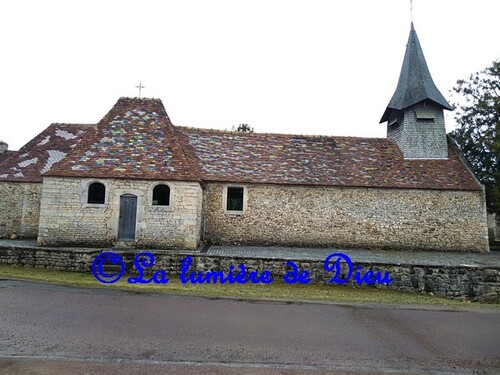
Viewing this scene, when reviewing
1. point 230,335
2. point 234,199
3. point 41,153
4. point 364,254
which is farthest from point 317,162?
point 41,153

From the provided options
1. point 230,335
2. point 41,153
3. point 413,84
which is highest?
point 413,84

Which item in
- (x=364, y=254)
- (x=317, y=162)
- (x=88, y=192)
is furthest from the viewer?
(x=317, y=162)

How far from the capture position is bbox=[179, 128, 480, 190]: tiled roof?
17078 mm

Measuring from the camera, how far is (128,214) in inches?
569

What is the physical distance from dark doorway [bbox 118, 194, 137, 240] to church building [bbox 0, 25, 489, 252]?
4cm

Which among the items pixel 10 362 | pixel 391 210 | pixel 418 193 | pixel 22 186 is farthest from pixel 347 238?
pixel 22 186

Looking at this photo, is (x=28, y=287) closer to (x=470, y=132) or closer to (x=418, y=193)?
(x=418, y=193)

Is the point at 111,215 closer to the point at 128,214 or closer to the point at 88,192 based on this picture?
the point at 128,214

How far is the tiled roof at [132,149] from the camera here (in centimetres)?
1440

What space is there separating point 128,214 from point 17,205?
7.38 metres

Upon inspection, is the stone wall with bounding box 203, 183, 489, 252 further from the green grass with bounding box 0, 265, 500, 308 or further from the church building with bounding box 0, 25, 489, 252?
the green grass with bounding box 0, 265, 500, 308

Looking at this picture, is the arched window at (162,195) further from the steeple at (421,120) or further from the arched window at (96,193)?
the steeple at (421,120)

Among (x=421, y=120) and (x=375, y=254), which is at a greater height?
(x=421, y=120)

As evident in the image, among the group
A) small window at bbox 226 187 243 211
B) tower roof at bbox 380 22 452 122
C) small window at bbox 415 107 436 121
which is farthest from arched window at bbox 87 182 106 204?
small window at bbox 415 107 436 121
